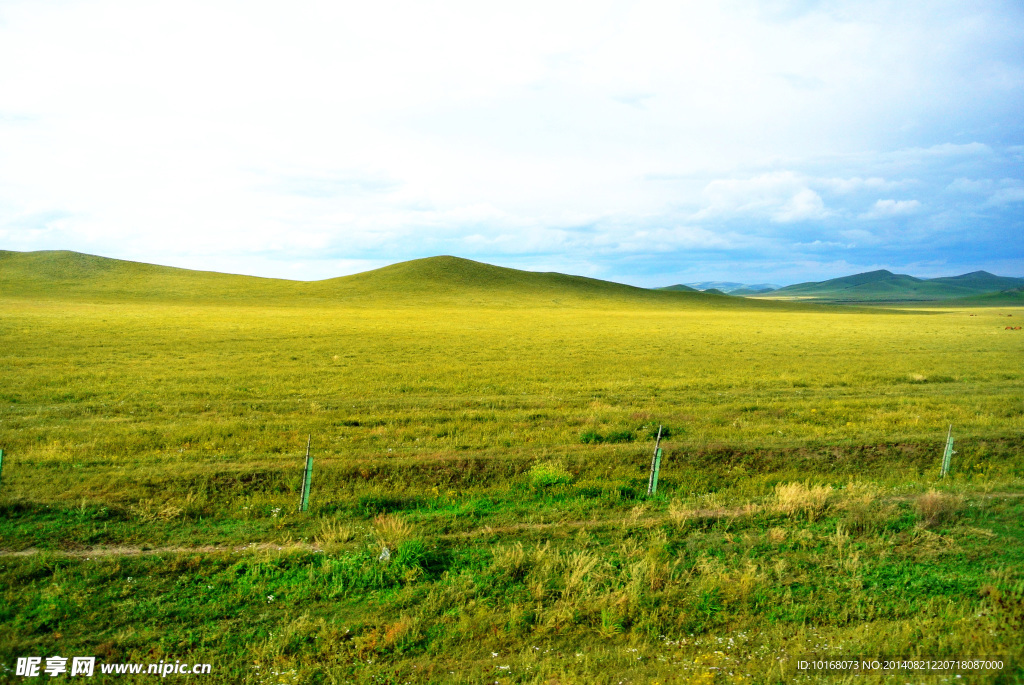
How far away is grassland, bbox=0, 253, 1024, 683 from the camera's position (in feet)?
20.4

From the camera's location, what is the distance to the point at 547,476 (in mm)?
11664

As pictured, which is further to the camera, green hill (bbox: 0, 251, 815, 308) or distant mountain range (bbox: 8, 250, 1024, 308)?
distant mountain range (bbox: 8, 250, 1024, 308)

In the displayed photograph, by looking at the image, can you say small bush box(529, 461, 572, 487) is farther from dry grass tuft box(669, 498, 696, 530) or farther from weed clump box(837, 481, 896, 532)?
weed clump box(837, 481, 896, 532)

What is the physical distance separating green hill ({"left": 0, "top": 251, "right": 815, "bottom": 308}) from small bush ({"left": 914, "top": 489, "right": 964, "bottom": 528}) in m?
81.8

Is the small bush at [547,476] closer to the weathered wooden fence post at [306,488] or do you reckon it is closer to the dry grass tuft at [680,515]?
the dry grass tuft at [680,515]

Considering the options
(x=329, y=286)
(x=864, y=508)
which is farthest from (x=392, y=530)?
(x=329, y=286)

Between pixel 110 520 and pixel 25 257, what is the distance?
134855mm

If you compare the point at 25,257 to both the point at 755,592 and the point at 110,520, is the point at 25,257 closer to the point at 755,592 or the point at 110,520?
the point at 110,520

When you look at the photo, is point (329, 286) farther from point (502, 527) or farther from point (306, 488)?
point (502, 527)

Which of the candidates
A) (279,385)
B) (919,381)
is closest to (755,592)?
(279,385)

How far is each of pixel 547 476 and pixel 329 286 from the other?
102526 mm

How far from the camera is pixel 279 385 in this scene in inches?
882

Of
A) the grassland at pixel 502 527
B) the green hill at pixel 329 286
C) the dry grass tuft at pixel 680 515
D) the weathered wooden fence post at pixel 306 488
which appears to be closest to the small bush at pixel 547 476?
the grassland at pixel 502 527

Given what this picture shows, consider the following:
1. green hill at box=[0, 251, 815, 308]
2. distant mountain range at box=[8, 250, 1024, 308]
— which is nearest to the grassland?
green hill at box=[0, 251, 815, 308]
